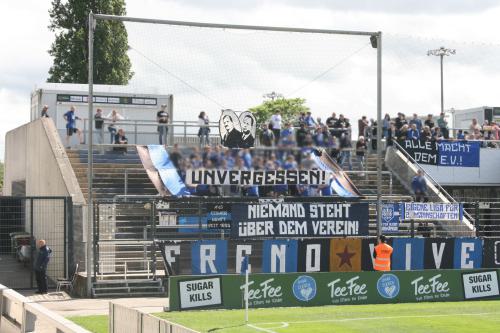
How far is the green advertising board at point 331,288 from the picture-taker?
2364 centimetres

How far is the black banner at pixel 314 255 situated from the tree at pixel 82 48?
108ft

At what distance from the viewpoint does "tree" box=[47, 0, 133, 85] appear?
199 ft

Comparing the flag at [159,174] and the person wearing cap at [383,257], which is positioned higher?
the flag at [159,174]

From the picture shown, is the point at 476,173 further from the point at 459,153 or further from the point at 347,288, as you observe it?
the point at 347,288

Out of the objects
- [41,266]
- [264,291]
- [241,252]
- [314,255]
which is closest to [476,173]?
[314,255]

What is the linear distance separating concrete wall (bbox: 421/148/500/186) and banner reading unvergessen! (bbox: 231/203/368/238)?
8.18m

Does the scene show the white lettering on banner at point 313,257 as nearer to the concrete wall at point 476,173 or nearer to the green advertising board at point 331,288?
the green advertising board at point 331,288

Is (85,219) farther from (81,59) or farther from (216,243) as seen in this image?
(81,59)

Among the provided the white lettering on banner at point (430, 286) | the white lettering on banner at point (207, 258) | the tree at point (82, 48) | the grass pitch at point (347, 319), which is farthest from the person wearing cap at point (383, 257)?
the tree at point (82, 48)

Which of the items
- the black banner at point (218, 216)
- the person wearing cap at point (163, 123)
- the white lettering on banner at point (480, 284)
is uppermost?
the person wearing cap at point (163, 123)

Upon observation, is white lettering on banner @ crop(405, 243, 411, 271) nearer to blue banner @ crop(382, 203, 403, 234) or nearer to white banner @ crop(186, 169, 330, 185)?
blue banner @ crop(382, 203, 403, 234)

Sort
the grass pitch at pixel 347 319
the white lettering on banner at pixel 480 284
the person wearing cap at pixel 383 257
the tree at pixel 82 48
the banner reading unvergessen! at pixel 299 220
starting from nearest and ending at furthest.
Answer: the grass pitch at pixel 347 319
the person wearing cap at pixel 383 257
the white lettering on banner at pixel 480 284
the banner reading unvergessen! at pixel 299 220
the tree at pixel 82 48

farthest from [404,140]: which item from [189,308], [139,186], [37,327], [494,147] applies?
[37,327]

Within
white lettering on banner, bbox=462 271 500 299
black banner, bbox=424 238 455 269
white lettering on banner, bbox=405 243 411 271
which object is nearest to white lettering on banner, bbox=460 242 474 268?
black banner, bbox=424 238 455 269
